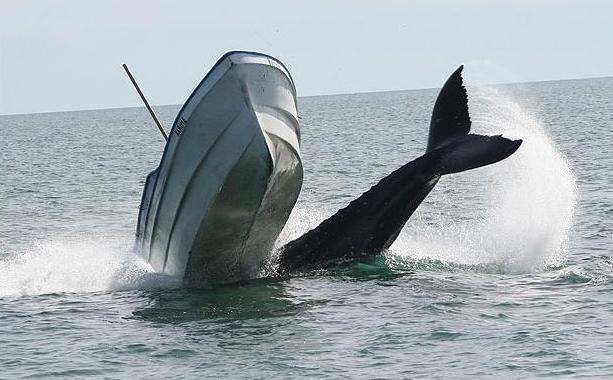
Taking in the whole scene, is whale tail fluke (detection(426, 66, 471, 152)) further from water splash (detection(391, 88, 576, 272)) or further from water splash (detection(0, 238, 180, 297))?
water splash (detection(0, 238, 180, 297))

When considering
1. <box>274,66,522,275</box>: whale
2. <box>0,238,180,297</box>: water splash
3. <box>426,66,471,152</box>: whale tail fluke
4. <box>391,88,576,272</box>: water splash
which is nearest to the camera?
<box>274,66,522,275</box>: whale

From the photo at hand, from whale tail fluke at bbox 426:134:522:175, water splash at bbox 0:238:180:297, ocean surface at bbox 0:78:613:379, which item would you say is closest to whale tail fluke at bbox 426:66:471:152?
whale tail fluke at bbox 426:134:522:175

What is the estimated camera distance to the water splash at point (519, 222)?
21.8 metres

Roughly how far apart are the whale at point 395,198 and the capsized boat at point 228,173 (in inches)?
36.6

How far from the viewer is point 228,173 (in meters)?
18.9

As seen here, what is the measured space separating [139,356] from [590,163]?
109 feet

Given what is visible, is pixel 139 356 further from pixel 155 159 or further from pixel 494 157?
pixel 155 159

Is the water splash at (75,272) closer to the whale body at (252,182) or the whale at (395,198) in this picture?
the whale body at (252,182)

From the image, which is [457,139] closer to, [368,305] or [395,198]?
[395,198]

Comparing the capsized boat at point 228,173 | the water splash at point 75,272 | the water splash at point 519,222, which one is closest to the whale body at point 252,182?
the capsized boat at point 228,173

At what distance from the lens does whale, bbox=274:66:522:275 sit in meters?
19.8

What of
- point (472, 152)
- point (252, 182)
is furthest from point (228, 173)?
point (472, 152)

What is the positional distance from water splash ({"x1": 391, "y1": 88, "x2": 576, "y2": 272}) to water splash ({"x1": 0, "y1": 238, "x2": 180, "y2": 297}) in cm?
475

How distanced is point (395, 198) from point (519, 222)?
4285 mm
